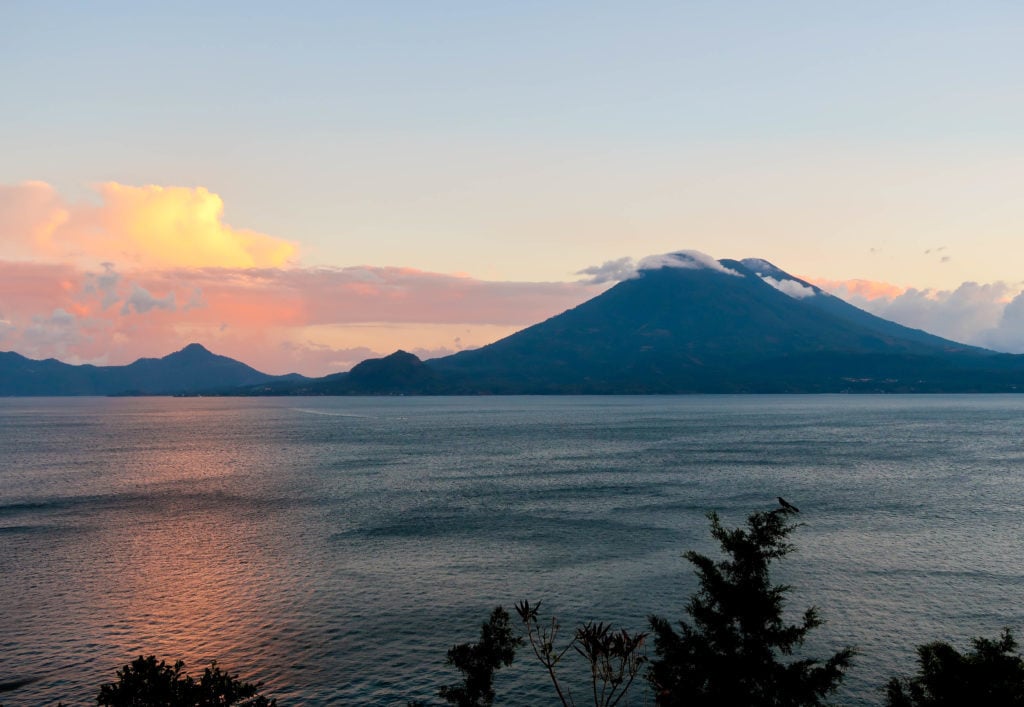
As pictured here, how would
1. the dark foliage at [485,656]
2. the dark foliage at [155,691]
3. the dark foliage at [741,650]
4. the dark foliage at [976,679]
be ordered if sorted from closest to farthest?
the dark foliage at [155,691]
the dark foliage at [976,679]
the dark foliage at [485,656]
the dark foliage at [741,650]

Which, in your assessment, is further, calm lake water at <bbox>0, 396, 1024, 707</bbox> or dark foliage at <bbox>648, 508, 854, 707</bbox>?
calm lake water at <bbox>0, 396, 1024, 707</bbox>

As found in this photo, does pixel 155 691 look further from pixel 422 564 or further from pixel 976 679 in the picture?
pixel 422 564

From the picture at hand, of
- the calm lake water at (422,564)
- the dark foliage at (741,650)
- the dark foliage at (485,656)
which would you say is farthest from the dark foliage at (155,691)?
the calm lake water at (422,564)

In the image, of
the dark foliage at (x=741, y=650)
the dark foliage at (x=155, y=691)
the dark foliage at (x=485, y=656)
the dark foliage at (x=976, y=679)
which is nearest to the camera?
the dark foliage at (x=155, y=691)

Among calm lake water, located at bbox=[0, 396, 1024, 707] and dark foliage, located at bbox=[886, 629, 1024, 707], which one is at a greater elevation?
dark foliage, located at bbox=[886, 629, 1024, 707]

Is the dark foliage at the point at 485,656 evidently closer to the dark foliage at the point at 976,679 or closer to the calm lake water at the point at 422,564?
the calm lake water at the point at 422,564

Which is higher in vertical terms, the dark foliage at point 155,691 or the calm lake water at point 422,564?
the dark foliage at point 155,691

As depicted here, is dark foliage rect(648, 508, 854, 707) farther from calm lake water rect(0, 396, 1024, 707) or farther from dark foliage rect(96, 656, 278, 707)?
dark foliage rect(96, 656, 278, 707)

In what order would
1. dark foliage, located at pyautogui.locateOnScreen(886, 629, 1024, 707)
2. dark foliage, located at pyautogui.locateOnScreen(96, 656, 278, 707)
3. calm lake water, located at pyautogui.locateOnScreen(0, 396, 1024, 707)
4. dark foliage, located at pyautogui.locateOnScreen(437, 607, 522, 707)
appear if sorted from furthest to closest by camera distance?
calm lake water, located at pyautogui.locateOnScreen(0, 396, 1024, 707)
dark foliage, located at pyautogui.locateOnScreen(437, 607, 522, 707)
dark foliage, located at pyautogui.locateOnScreen(886, 629, 1024, 707)
dark foliage, located at pyautogui.locateOnScreen(96, 656, 278, 707)

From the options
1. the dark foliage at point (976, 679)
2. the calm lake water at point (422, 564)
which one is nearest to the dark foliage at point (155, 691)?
the calm lake water at point (422, 564)

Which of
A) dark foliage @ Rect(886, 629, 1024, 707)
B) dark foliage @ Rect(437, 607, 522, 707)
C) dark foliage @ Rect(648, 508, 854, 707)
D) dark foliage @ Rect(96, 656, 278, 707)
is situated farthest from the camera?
dark foliage @ Rect(648, 508, 854, 707)

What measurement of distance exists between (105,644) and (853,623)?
5883cm

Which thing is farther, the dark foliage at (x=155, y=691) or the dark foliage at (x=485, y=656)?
the dark foliage at (x=485, y=656)

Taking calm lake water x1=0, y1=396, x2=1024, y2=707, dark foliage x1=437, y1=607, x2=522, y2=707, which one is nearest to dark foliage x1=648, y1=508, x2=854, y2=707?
dark foliage x1=437, y1=607, x2=522, y2=707
